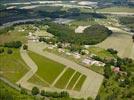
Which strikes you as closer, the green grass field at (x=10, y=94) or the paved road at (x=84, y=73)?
the green grass field at (x=10, y=94)

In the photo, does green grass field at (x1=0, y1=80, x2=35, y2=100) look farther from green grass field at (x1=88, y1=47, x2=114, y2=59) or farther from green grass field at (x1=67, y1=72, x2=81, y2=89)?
green grass field at (x1=88, y1=47, x2=114, y2=59)

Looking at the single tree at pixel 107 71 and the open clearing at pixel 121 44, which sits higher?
the single tree at pixel 107 71

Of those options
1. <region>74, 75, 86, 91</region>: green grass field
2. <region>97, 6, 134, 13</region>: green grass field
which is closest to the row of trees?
<region>74, 75, 86, 91</region>: green grass field

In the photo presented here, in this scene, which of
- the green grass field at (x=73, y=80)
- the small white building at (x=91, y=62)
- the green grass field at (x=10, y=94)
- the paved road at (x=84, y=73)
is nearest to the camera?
the green grass field at (x=10, y=94)

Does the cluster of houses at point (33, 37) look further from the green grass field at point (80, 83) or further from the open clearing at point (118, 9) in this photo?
the open clearing at point (118, 9)

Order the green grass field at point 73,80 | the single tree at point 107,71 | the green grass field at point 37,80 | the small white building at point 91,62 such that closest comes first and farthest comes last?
the green grass field at point 73,80
the green grass field at point 37,80
the single tree at point 107,71
the small white building at point 91,62

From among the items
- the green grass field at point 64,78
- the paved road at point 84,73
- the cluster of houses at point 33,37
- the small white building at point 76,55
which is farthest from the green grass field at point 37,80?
the cluster of houses at point 33,37

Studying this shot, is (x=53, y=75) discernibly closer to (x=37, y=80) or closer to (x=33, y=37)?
(x=37, y=80)
